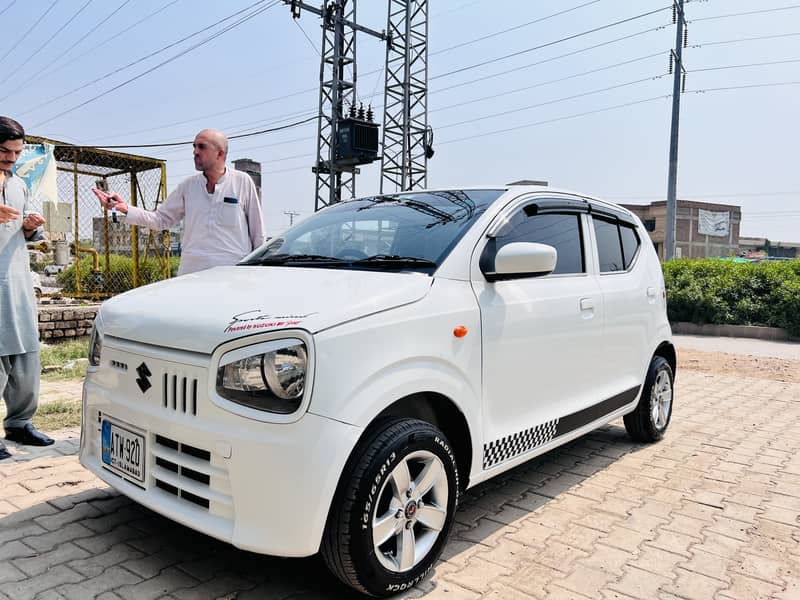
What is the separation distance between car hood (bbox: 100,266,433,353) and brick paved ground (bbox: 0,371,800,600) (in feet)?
3.15

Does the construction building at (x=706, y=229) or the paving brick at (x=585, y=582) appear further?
the construction building at (x=706, y=229)

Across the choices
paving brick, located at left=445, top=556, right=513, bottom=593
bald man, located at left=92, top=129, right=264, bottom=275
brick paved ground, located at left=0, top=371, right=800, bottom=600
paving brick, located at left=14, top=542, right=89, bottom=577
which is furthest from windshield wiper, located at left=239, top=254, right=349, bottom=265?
paving brick, located at left=14, top=542, right=89, bottom=577

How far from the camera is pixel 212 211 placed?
3.98m

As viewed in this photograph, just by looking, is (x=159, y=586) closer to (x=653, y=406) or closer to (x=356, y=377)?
(x=356, y=377)

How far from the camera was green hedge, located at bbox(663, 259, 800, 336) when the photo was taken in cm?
1137

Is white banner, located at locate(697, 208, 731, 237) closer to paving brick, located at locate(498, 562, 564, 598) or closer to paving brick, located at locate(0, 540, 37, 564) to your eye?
paving brick, located at locate(498, 562, 564, 598)

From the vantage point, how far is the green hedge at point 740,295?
11.4 meters

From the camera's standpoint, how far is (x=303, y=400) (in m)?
1.97

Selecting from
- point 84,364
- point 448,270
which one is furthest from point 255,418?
point 84,364

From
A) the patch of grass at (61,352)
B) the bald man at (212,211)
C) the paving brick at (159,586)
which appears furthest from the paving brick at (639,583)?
the patch of grass at (61,352)

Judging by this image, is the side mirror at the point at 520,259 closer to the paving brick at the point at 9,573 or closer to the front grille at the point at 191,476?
the front grille at the point at 191,476

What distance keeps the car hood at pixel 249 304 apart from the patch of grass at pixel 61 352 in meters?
4.50

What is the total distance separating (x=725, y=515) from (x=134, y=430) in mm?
3003

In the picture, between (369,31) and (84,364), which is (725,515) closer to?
(84,364)
